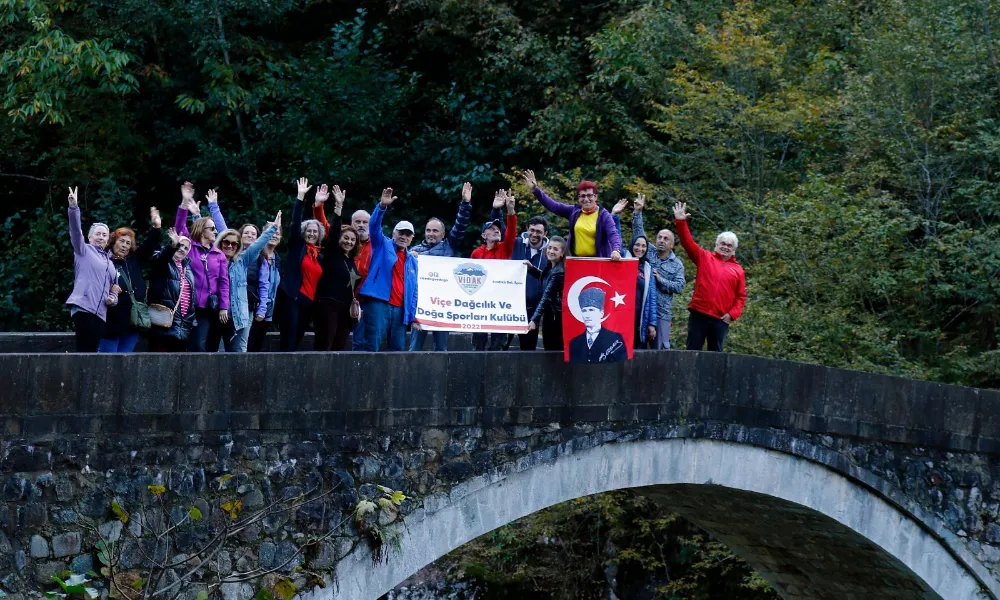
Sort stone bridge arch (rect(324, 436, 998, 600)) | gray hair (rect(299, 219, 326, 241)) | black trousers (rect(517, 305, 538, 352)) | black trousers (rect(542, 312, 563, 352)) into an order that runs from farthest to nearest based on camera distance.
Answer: black trousers (rect(517, 305, 538, 352))
gray hair (rect(299, 219, 326, 241))
black trousers (rect(542, 312, 563, 352))
stone bridge arch (rect(324, 436, 998, 600))

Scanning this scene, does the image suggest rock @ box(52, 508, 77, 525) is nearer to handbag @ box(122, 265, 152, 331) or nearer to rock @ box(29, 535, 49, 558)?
rock @ box(29, 535, 49, 558)

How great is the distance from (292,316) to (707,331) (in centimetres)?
348

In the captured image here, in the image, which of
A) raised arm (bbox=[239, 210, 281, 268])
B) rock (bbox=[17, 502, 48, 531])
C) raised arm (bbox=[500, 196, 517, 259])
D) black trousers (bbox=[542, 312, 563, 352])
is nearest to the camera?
rock (bbox=[17, 502, 48, 531])

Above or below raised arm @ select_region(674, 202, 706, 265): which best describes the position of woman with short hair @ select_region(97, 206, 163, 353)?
below

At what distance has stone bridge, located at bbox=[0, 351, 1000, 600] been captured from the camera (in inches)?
332

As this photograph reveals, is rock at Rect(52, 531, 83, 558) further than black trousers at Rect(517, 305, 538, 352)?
No

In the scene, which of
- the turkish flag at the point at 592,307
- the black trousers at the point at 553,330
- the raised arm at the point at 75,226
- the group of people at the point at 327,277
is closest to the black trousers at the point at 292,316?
the group of people at the point at 327,277

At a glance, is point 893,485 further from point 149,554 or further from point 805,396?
point 149,554

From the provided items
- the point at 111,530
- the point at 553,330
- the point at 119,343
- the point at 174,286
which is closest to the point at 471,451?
the point at 553,330

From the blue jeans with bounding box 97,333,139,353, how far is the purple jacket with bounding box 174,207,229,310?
0.55 meters

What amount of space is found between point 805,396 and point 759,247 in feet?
19.0

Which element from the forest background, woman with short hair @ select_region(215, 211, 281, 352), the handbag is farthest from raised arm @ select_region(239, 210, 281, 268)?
the forest background

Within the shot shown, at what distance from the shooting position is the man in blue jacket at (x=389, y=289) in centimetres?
1069

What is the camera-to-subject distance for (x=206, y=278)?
33.0 feet
